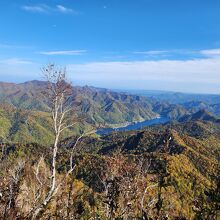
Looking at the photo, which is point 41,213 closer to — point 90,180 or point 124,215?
point 124,215

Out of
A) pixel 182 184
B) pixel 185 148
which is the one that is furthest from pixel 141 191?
pixel 185 148

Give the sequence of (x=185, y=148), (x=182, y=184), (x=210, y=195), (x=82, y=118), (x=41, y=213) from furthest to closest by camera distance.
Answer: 1. (x=185, y=148)
2. (x=182, y=184)
3. (x=82, y=118)
4. (x=41, y=213)
5. (x=210, y=195)

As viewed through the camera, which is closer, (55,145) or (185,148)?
(55,145)

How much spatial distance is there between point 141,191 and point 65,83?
8.34m

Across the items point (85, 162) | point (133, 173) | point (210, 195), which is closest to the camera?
point (210, 195)

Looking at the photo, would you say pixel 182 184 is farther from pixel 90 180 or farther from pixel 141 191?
pixel 141 191

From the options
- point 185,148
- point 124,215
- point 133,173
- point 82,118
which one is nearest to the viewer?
point 82,118

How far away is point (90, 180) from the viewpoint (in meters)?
115

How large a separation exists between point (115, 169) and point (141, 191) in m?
4.57

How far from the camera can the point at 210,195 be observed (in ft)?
40.3

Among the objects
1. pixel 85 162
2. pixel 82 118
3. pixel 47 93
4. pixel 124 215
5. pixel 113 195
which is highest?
pixel 47 93

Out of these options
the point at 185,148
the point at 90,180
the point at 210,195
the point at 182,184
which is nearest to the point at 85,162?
the point at 90,180

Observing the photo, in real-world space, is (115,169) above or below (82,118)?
below

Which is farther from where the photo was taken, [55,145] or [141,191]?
[141,191]
